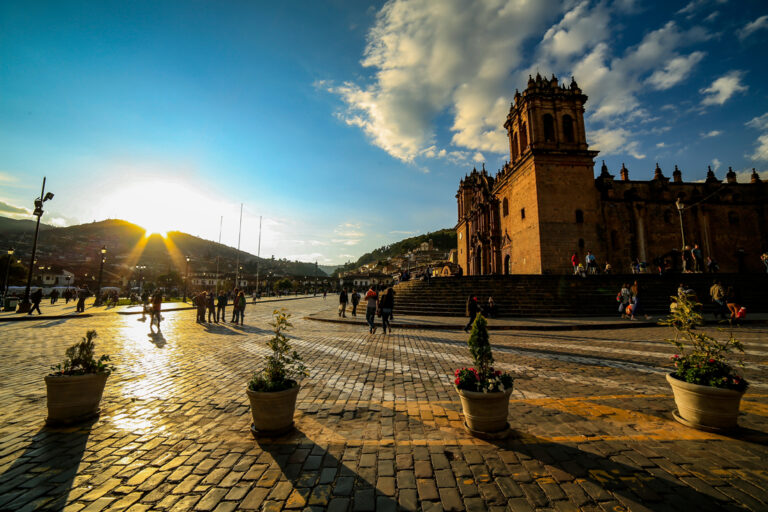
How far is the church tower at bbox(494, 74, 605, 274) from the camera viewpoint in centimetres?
2536

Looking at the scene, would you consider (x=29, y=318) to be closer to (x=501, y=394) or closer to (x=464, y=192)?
(x=501, y=394)

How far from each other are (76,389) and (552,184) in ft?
100

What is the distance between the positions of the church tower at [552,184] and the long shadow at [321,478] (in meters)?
25.8

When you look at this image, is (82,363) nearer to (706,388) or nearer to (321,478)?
(321,478)

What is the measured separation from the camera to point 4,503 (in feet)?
7.80

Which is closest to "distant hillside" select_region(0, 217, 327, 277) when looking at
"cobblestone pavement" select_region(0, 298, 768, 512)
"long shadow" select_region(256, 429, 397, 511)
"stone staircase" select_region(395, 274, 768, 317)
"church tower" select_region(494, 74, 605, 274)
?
"church tower" select_region(494, 74, 605, 274)

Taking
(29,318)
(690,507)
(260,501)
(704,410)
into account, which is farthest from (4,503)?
(29,318)

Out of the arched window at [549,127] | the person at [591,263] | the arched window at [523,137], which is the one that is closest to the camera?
the person at [591,263]

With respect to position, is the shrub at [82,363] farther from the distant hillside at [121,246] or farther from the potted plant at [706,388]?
the distant hillside at [121,246]

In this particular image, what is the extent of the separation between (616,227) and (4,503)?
1463 inches

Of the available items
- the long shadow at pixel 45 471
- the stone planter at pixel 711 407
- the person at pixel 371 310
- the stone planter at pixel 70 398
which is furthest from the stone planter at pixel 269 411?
the person at pixel 371 310

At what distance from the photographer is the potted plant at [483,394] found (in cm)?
338

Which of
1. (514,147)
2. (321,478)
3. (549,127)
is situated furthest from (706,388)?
(514,147)

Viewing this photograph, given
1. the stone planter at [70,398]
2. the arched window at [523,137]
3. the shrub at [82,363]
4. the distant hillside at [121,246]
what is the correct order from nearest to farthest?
1. the stone planter at [70,398]
2. the shrub at [82,363]
3. the arched window at [523,137]
4. the distant hillside at [121,246]
